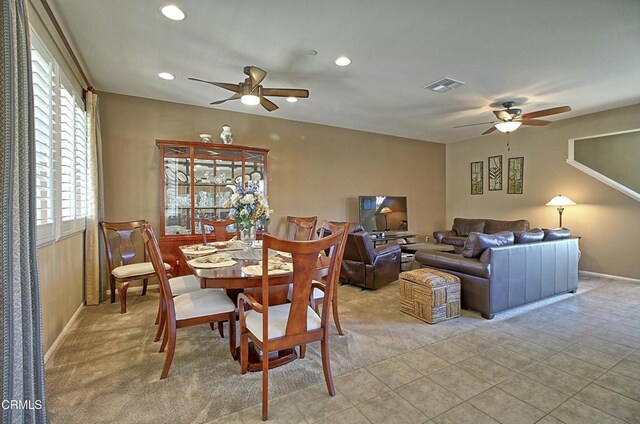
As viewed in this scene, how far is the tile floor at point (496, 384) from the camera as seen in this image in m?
1.88

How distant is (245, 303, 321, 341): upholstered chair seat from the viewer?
1.97 meters

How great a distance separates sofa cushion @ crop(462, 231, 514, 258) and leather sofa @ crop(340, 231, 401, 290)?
4.03 ft

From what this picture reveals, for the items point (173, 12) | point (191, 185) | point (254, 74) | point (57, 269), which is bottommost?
point (57, 269)

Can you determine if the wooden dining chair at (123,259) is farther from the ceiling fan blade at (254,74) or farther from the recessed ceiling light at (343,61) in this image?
Result: the recessed ceiling light at (343,61)

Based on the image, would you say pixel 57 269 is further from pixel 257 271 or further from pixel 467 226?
pixel 467 226

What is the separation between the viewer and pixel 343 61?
11.1 ft

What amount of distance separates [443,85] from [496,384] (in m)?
3.47

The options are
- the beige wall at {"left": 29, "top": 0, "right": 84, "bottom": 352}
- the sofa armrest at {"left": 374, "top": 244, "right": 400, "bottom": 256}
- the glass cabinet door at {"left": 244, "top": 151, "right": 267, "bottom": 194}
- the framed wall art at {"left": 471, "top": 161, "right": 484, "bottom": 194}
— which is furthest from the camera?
the framed wall art at {"left": 471, "top": 161, "right": 484, "bottom": 194}

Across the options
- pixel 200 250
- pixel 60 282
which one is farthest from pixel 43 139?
pixel 200 250

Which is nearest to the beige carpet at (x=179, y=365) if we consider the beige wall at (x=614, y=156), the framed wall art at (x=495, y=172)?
the beige wall at (x=614, y=156)

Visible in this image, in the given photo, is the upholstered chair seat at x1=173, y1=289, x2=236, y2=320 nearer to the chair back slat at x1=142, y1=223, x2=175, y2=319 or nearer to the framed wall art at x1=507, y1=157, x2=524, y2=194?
the chair back slat at x1=142, y1=223, x2=175, y2=319

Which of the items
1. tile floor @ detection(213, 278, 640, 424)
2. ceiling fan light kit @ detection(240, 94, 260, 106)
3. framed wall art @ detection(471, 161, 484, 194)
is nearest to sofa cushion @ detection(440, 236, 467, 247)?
framed wall art @ detection(471, 161, 484, 194)

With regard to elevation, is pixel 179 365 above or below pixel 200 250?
below

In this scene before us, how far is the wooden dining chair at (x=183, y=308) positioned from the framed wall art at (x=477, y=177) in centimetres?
671
